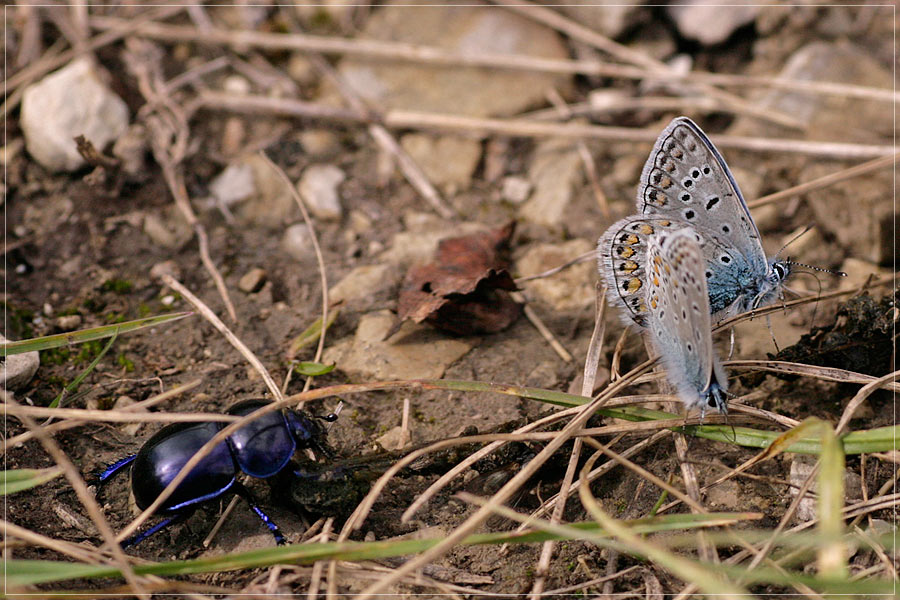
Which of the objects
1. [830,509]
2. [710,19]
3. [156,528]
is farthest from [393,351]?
[710,19]

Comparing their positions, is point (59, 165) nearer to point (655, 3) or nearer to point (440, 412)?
point (440, 412)

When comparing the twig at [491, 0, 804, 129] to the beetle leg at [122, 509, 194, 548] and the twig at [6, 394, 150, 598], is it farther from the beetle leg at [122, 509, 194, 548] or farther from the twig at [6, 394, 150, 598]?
the twig at [6, 394, 150, 598]


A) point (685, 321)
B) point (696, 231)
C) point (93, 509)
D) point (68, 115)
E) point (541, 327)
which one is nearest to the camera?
point (93, 509)

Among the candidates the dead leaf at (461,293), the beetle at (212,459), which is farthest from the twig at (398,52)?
the beetle at (212,459)

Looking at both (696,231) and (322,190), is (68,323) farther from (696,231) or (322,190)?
(696,231)

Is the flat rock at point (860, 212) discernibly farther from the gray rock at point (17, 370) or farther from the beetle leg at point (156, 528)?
the gray rock at point (17, 370)

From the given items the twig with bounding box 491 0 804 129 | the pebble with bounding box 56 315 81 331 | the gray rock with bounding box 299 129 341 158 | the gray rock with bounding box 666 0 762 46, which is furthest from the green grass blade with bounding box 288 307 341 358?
the gray rock with bounding box 666 0 762 46
